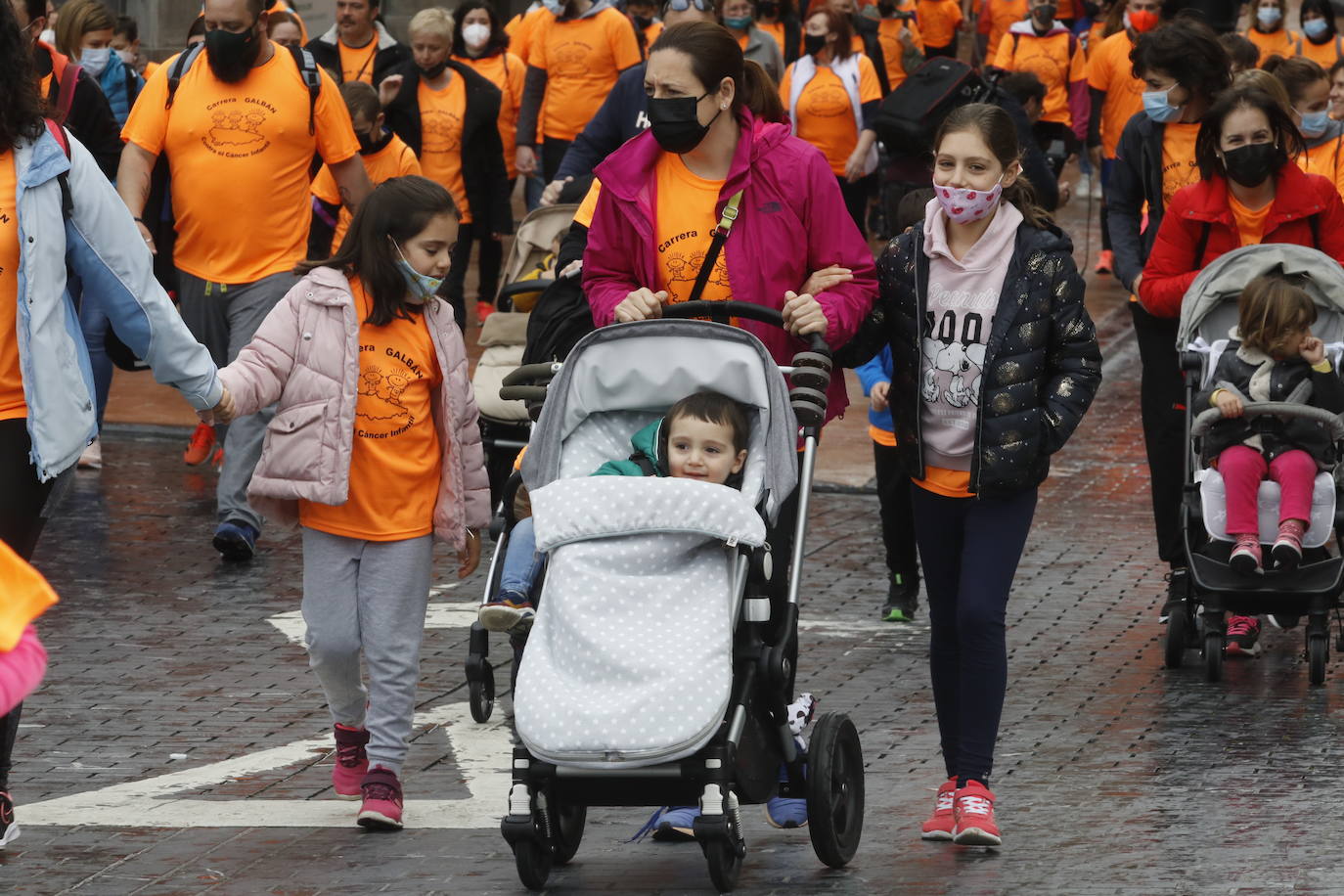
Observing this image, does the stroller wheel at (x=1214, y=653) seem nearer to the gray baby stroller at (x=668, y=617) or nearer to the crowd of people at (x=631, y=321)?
the crowd of people at (x=631, y=321)

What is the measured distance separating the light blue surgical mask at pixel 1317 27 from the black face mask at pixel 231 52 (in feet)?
36.7

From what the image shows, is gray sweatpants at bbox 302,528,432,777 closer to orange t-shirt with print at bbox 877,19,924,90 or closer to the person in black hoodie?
the person in black hoodie

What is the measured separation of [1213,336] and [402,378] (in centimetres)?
348

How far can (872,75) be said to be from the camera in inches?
637

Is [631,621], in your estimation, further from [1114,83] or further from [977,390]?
[1114,83]

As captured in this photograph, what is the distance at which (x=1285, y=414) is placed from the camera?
8133mm

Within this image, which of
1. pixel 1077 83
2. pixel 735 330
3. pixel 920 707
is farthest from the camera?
pixel 1077 83

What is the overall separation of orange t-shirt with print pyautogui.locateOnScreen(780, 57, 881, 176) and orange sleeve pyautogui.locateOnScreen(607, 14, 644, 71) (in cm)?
124

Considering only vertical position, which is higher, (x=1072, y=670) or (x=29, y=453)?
(x=29, y=453)

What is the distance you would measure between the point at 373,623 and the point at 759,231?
5.02ft

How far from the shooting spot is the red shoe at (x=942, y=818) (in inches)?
242

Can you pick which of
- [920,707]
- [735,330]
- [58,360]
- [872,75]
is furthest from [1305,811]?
[872,75]

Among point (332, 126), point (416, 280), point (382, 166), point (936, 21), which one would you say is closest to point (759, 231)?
point (416, 280)

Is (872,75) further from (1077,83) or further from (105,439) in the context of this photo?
(105,439)
